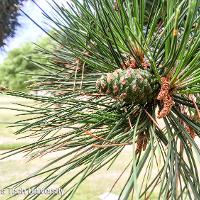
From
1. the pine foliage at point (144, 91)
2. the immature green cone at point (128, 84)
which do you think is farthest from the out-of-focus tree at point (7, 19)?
the immature green cone at point (128, 84)

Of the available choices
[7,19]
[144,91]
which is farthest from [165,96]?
[7,19]

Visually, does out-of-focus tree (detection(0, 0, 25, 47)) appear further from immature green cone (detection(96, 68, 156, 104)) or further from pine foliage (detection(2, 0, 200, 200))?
immature green cone (detection(96, 68, 156, 104))

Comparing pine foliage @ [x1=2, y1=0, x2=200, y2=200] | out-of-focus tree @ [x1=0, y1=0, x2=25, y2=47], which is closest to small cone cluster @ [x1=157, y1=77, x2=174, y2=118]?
pine foliage @ [x1=2, y1=0, x2=200, y2=200]

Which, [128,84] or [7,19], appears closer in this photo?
[128,84]

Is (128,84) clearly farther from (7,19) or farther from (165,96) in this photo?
(7,19)

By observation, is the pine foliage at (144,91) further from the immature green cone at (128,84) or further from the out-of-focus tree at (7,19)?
the out-of-focus tree at (7,19)
